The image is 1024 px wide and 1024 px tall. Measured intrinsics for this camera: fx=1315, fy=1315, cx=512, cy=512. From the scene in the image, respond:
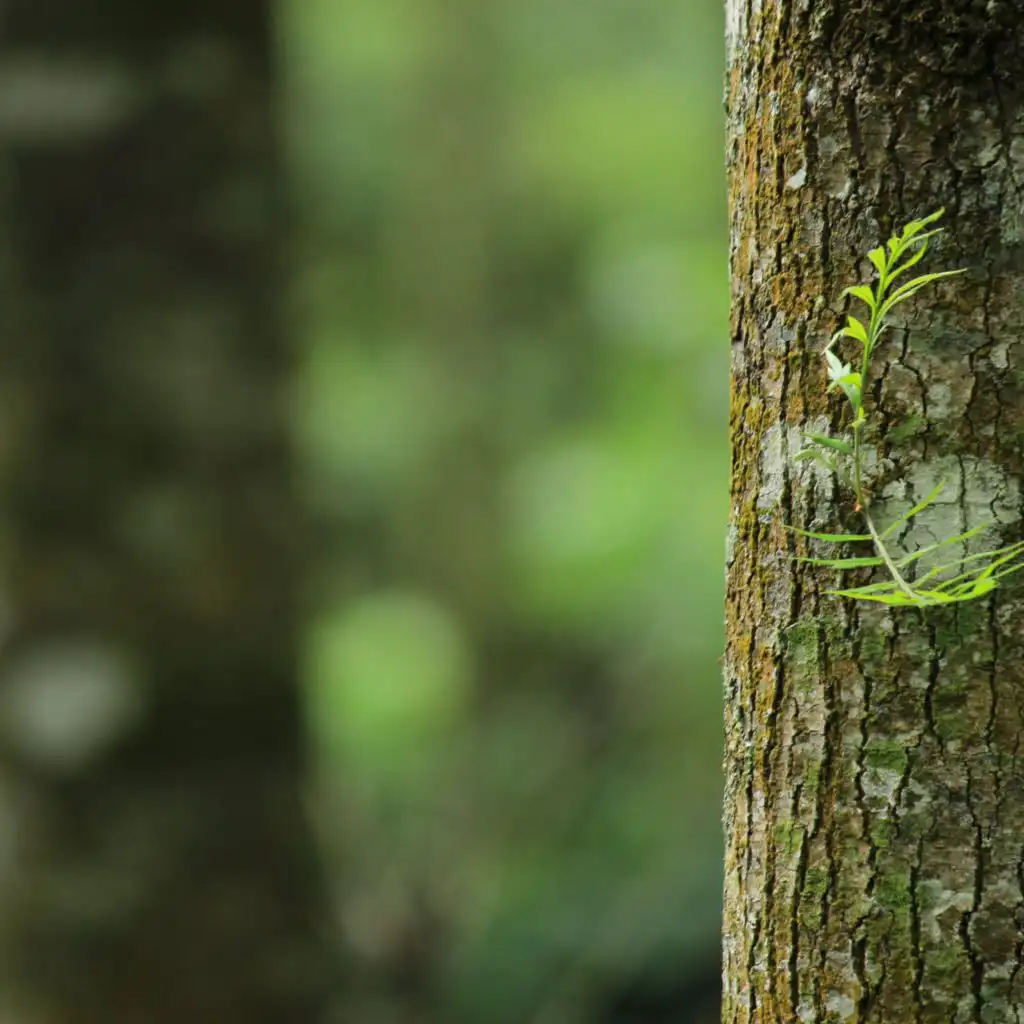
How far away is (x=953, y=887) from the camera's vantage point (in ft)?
3.26

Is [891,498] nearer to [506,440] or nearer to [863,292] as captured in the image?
[863,292]

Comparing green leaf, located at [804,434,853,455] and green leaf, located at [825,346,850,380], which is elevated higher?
green leaf, located at [825,346,850,380]

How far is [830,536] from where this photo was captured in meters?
0.99

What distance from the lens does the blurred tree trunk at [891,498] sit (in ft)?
3.23

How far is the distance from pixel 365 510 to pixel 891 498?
8680 mm

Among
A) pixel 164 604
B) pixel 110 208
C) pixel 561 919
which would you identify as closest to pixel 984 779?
pixel 164 604

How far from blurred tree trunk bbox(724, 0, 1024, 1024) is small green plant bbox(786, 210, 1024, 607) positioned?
0.02 m

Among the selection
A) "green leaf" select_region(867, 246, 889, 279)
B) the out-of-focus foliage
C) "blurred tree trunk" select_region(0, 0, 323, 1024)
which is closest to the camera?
"green leaf" select_region(867, 246, 889, 279)

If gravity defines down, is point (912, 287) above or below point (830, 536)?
above

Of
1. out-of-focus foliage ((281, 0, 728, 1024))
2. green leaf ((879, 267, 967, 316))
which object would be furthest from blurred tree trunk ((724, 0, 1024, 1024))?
out-of-focus foliage ((281, 0, 728, 1024))

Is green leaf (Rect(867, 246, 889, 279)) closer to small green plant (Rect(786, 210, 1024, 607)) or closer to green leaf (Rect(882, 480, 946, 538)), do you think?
small green plant (Rect(786, 210, 1024, 607))

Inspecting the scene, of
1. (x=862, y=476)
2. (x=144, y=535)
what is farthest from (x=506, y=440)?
(x=862, y=476)

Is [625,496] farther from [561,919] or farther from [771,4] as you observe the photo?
[771,4]

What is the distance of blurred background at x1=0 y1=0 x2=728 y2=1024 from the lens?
2953 mm
